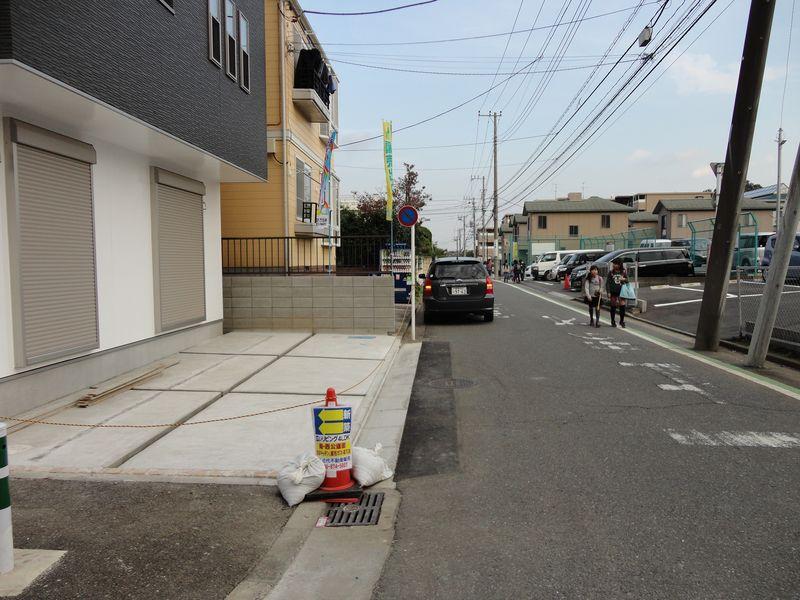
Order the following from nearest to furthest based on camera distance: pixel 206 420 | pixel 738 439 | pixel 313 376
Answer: pixel 738 439, pixel 206 420, pixel 313 376

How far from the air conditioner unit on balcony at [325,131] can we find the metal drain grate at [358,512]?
659 inches

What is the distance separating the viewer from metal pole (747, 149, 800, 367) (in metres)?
9.05

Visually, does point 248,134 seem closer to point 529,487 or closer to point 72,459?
point 72,459

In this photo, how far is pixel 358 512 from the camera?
416 cm

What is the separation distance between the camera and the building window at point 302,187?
16.4 meters

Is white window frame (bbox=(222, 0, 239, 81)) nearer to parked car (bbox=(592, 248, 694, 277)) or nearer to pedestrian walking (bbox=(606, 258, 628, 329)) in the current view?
pedestrian walking (bbox=(606, 258, 628, 329))

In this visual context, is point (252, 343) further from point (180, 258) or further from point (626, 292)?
point (626, 292)

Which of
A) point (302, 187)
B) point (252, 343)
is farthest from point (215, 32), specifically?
point (302, 187)

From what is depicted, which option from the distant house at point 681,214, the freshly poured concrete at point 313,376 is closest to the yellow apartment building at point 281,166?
the freshly poured concrete at point 313,376

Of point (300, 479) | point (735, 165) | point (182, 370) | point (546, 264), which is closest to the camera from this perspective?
point (300, 479)

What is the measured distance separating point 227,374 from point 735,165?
9.36m

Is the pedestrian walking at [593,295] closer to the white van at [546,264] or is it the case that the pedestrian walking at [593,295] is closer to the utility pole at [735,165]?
the utility pole at [735,165]

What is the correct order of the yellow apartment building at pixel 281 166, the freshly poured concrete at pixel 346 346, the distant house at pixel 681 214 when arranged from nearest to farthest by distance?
1. the freshly poured concrete at pixel 346 346
2. the yellow apartment building at pixel 281 166
3. the distant house at pixel 681 214

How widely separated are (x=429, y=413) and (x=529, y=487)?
2.36 m
